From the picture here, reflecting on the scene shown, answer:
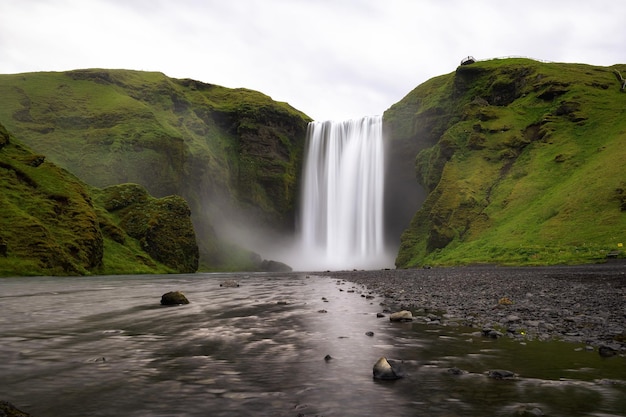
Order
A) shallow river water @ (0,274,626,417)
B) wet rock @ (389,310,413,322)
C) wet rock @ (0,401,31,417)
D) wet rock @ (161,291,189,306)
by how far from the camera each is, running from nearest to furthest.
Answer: wet rock @ (0,401,31,417)
shallow river water @ (0,274,626,417)
wet rock @ (389,310,413,322)
wet rock @ (161,291,189,306)

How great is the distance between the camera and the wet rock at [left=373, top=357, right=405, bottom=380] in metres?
6.61

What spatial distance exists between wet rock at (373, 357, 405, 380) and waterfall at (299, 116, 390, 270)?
94.2 m

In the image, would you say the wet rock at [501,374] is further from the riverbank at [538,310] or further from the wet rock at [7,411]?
the wet rock at [7,411]

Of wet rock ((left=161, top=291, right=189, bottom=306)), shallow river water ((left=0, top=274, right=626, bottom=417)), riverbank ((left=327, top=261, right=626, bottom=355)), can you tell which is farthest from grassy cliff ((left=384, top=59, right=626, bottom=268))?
shallow river water ((left=0, top=274, right=626, bottom=417))

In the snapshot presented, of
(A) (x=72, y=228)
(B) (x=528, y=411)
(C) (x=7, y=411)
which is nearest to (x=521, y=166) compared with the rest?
(B) (x=528, y=411)

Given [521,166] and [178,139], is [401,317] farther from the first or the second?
[178,139]

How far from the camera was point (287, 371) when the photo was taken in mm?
7199

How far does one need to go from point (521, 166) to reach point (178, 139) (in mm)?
82689

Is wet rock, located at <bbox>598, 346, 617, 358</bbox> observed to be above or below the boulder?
above

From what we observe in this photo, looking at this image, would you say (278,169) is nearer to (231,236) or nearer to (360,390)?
(231,236)

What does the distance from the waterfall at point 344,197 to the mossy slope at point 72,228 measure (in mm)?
39839

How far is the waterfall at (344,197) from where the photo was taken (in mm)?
100875

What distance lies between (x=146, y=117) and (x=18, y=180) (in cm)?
6119

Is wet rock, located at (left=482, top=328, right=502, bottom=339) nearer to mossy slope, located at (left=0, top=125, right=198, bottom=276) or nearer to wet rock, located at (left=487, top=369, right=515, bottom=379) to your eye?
wet rock, located at (left=487, top=369, right=515, bottom=379)
